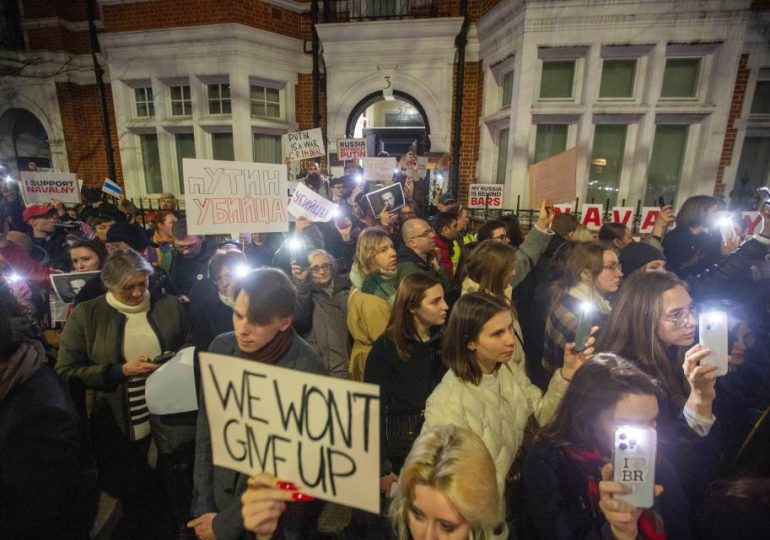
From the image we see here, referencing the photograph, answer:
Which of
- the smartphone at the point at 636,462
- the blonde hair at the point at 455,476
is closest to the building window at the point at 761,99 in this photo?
the smartphone at the point at 636,462

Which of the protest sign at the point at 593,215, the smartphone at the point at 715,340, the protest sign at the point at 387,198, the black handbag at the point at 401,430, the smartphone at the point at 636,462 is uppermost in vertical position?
the protest sign at the point at 387,198

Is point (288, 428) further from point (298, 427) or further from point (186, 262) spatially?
point (186, 262)

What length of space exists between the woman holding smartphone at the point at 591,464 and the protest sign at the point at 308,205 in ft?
10.4

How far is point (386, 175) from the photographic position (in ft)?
22.3

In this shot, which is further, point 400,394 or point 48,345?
point 48,345

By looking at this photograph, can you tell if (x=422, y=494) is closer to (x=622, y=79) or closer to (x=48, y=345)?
(x=48, y=345)

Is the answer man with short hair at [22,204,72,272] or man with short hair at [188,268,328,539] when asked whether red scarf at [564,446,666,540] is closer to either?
man with short hair at [188,268,328,539]

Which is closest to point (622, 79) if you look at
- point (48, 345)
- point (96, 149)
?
point (48, 345)

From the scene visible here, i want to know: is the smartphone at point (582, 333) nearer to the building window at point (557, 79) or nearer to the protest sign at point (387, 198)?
the protest sign at point (387, 198)

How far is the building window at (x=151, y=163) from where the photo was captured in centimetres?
898

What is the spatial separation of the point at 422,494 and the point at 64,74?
1180cm

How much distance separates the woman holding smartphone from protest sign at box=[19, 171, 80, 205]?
7.49 meters

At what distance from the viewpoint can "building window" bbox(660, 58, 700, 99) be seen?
615cm

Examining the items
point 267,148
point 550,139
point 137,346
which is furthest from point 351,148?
point 137,346
